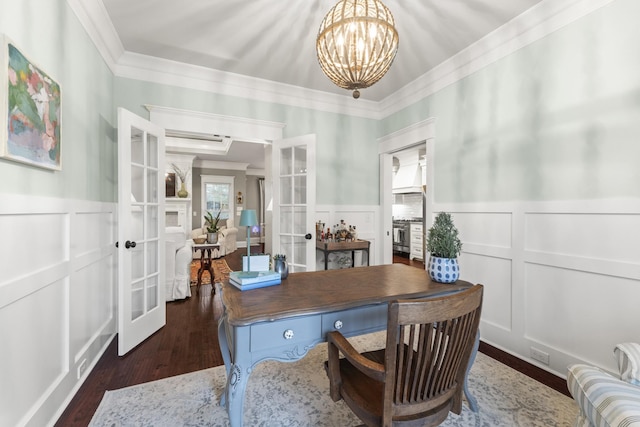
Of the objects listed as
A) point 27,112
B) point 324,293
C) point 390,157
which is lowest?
point 324,293

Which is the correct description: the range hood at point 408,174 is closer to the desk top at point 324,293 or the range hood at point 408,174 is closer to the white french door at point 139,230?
the desk top at point 324,293

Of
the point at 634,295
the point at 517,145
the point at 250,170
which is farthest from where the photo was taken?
the point at 250,170

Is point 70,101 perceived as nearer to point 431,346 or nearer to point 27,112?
point 27,112

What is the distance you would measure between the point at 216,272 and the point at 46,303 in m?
3.95

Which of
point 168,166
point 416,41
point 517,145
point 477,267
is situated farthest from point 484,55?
point 168,166

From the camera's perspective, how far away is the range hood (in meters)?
7.50

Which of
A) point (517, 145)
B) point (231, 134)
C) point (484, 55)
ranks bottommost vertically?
point (517, 145)

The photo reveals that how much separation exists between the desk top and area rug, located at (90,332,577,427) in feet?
2.64

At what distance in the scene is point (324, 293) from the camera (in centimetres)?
150

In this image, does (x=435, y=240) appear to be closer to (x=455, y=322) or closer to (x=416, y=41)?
(x=455, y=322)

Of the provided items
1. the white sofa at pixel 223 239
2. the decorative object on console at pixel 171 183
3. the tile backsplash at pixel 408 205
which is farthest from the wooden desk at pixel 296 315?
the decorative object on console at pixel 171 183

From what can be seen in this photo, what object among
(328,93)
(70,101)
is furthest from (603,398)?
(328,93)

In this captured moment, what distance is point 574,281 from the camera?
2.10 metres

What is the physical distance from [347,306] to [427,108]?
9.47 feet
